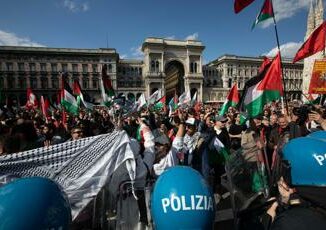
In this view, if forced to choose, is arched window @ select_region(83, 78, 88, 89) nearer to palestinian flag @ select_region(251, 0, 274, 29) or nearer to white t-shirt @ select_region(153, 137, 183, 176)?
palestinian flag @ select_region(251, 0, 274, 29)

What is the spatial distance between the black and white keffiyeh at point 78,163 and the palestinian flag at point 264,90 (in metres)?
3.70

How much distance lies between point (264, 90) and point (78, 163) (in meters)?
4.43

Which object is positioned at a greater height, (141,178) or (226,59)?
(226,59)

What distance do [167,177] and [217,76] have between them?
81.4 metres

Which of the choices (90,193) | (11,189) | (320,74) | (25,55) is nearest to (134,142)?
(90,193)

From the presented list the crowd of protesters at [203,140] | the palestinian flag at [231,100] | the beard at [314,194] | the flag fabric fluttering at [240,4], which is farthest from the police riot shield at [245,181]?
the palestinian flag at [231,100]

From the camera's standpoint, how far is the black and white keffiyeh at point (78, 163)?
9.70 feet

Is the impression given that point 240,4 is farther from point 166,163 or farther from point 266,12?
point 166,163

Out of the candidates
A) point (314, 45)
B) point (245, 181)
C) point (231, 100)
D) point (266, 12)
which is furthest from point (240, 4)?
point (245, 181)

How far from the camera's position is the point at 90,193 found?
304 cm

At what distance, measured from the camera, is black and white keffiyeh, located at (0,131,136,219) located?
2955 mm

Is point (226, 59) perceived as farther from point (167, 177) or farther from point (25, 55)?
point (167, 177)

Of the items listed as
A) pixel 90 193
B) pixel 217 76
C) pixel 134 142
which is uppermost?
pixel 217 76

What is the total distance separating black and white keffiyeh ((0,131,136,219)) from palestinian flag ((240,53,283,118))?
3.70 m
